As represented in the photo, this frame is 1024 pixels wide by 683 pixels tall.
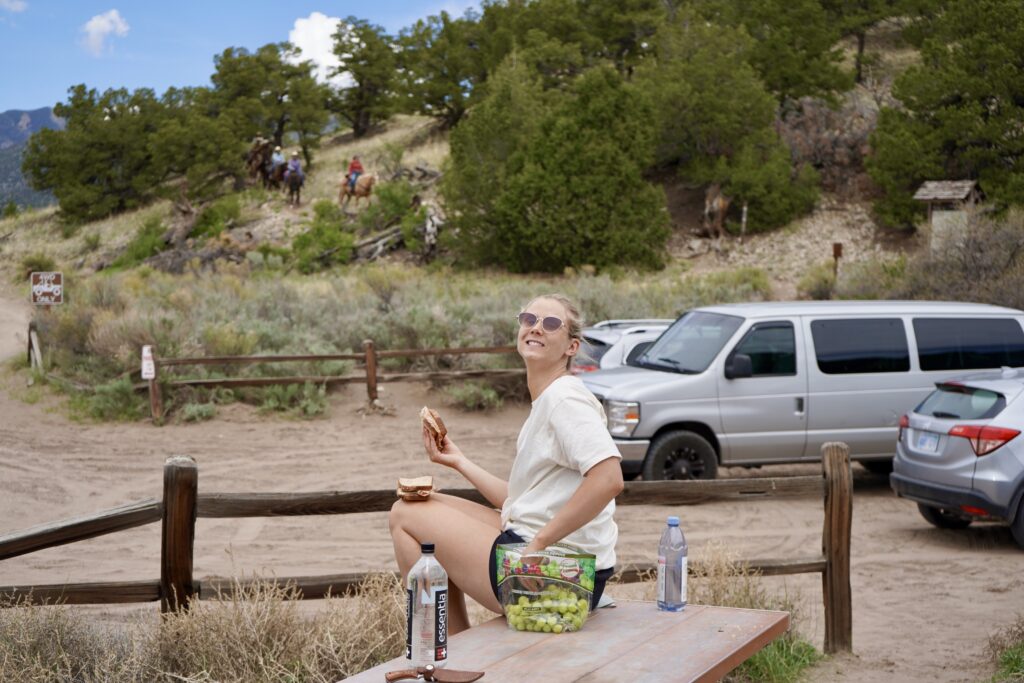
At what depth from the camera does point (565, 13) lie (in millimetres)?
56375

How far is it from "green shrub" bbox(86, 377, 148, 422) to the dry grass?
1161cm

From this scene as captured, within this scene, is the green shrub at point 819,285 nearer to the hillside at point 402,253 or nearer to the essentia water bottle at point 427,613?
the hillside at point 402,253

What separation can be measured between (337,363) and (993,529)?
11.0m

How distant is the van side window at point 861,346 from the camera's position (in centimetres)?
1172

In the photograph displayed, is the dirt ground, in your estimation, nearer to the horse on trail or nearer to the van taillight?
the van taillight

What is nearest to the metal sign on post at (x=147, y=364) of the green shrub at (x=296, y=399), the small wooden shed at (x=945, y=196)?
the green shrub at (x=296, y=399)

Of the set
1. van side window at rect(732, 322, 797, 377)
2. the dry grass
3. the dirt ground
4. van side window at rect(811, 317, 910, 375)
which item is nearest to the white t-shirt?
the dry grass

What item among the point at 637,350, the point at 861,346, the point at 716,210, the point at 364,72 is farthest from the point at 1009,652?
the point at 364,72

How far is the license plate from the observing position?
9711mm

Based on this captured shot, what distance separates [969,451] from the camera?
9414mm

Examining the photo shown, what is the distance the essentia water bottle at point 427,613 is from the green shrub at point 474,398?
13780mm

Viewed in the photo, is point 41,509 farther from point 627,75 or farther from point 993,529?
point 627,75

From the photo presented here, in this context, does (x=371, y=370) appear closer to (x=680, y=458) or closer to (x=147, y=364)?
(x=147, y=364)

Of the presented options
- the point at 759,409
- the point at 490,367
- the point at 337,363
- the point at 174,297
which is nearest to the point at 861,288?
the point at 490,367
